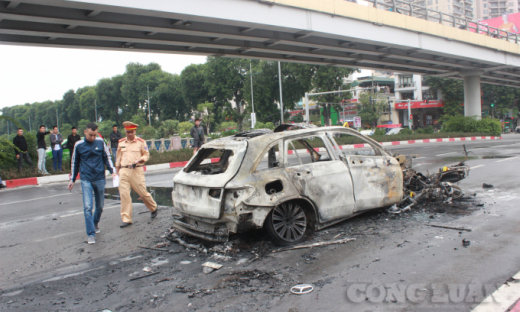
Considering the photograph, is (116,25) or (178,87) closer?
(116,25)

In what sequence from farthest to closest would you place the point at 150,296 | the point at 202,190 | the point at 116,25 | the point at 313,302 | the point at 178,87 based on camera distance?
the point at 178,87, the point at 116,25, the point at 202,190, the point at 150,296, the point at 313,302

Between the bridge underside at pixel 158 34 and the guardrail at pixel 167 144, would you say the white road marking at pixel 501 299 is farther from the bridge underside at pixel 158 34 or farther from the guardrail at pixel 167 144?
the guardrail at pixel 167 144

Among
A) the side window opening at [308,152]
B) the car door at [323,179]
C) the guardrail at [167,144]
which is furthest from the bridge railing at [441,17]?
the car door at [323,179]

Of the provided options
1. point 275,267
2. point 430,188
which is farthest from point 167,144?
point 275,267

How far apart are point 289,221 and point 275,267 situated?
34.2 inches

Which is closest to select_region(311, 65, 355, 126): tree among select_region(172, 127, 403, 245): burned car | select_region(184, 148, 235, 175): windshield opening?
select_region(172, 127, 403, 245): burned car

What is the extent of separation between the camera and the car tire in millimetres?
4816

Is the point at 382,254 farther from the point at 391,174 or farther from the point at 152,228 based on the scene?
the point at 152,228

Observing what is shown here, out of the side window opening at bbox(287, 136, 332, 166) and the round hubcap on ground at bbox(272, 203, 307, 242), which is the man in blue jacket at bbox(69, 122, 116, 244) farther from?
the side window opening at bbox(287, 136, 332, 166)

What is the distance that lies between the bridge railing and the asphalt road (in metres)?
17.4

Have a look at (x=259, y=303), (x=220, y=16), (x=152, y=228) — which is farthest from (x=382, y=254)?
(x=220, y=16)

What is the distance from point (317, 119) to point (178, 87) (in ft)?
92.5

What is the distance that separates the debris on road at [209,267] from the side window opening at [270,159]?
4.07 ft

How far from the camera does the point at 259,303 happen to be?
3385 millimetres
